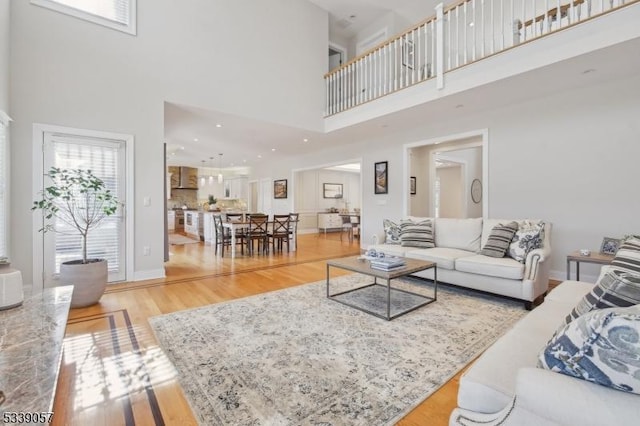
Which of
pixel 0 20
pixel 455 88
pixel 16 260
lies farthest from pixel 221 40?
pixel 16 260

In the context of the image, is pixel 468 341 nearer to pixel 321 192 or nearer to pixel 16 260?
pixel 16 260

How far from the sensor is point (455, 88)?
426 centimetres

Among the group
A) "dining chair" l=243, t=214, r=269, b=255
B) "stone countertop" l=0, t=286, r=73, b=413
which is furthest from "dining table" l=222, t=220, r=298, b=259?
"stone countertop" l=0, t=286, r=73, b=413

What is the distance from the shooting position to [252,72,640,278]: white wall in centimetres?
381

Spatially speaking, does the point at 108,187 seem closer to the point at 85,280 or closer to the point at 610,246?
the point at 85,280

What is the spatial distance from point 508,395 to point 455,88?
4187 millimetres

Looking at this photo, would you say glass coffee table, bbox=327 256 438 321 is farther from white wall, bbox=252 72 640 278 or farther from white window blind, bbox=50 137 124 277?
white window blind, bbox=50 137 124 277

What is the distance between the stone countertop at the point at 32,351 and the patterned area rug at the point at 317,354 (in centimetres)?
70

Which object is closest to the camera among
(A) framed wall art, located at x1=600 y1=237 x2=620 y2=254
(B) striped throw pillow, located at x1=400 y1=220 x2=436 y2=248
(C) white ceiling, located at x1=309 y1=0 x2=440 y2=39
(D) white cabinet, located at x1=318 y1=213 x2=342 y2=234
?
(A) framed wall art, located at x1=600 y1=237 x2=620 y2=254

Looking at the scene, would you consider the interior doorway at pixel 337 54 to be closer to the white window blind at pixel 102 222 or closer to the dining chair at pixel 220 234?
the dining chair at pixel 220 234

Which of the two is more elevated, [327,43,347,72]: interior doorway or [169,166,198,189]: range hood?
[327,43,347,72]: interior doorway

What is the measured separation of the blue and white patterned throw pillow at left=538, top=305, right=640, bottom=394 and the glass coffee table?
1.89 meters

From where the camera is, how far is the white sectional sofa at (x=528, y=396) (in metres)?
0.80

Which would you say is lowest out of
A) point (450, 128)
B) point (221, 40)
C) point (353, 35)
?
point (450, 128)
